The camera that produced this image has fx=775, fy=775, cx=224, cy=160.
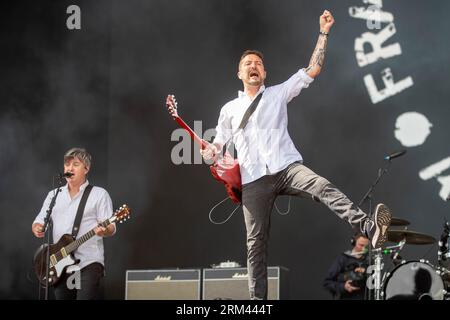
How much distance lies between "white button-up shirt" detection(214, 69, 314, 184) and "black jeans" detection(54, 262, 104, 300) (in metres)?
1.75

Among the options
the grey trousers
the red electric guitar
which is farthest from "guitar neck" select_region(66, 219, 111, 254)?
the grey trousers

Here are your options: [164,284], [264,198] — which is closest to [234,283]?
[164,284]

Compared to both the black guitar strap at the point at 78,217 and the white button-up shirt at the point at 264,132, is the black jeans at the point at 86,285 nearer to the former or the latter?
the black guitar strap at the point at 78,217

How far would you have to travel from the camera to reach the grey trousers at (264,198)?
505 cm

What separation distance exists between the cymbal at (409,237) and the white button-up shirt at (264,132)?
203 centimetres

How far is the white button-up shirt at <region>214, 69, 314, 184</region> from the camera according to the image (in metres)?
5.34

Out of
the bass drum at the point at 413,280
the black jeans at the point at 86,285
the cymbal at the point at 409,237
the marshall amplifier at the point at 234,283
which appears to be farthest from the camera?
the marshall amplifier at the point at 234,283

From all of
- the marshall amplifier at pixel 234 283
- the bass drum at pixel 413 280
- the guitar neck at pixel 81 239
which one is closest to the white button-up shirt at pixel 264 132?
the guitar neck at pixel 81 239

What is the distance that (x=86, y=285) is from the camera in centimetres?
645

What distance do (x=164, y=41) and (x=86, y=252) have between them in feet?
10.5

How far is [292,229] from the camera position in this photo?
8.49m
